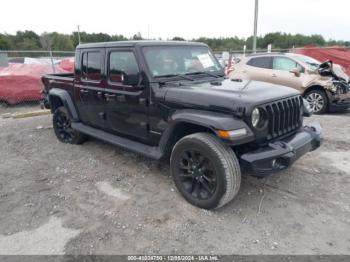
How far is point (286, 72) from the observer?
8359mm

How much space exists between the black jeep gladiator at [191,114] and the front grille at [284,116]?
11mm

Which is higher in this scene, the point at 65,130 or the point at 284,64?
the point at 284,64

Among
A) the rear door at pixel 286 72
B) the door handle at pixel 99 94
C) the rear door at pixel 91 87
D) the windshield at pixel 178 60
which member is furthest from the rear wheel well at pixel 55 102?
the rear door at pixel 286 72

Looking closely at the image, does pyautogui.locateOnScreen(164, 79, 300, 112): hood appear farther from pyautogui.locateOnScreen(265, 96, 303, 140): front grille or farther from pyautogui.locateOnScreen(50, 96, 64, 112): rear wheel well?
pyautogui.locateOnScreen(50, 96, 64, 112): rear wheel well

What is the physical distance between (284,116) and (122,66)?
2258mm

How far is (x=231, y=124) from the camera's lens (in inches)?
117

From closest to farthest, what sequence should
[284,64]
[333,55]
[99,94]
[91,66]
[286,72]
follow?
[99,94], [91,66], [286,72], [284,64], [333,55]

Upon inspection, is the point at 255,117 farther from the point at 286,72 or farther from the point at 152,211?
the point at 286,72

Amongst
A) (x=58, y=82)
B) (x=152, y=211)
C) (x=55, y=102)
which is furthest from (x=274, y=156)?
(x=55, y=102)

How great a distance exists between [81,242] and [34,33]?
5808cm

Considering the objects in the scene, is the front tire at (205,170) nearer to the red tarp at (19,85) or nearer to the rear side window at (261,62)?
the rear side window at (261,62)

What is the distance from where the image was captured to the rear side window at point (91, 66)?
4.59 metres

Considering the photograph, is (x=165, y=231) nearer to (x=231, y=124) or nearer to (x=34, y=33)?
(x=231, y=124)

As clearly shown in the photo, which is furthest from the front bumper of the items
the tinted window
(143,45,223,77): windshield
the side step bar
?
the tinted window
